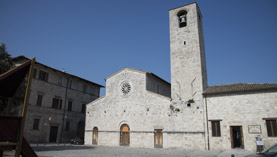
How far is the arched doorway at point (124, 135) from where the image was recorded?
23.1 metres

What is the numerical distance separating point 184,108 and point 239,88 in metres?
5.50

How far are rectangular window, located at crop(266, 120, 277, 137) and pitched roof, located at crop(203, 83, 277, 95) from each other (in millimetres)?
2799

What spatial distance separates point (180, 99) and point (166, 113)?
2.08 meters

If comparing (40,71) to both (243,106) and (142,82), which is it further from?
(243,106)

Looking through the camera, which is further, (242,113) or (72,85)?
(72,85)

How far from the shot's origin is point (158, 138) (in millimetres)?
21250

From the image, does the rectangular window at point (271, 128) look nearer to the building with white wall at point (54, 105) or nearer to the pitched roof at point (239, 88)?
the pitched roof at point (239, 88)

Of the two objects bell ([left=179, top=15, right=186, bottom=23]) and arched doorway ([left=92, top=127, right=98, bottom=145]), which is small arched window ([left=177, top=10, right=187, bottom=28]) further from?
arched doorway ([left=92, top=127, right=98, bottom=145])

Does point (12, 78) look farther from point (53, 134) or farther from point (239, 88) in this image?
point (53, 134)

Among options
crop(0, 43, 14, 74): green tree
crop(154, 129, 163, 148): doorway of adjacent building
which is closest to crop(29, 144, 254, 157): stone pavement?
crop(154, 129, 163, 148): doorway of adjacent building

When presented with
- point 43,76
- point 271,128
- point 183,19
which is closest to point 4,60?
point 43,76

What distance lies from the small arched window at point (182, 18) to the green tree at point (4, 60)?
698 inches

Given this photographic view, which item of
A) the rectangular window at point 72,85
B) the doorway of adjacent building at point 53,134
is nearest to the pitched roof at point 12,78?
the doorway of adjacent building at point 53,134

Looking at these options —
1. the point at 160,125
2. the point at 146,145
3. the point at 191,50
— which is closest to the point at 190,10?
the point at 191,50
